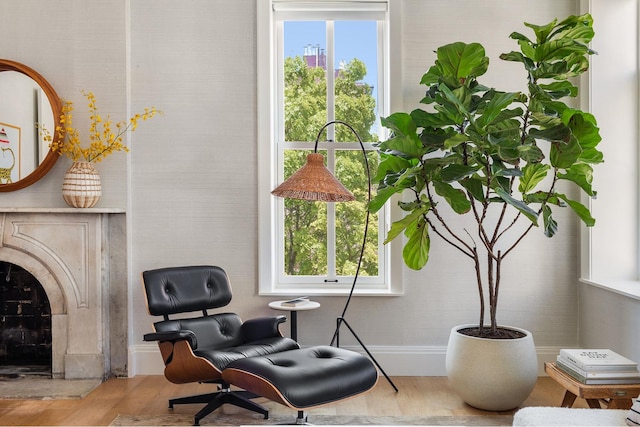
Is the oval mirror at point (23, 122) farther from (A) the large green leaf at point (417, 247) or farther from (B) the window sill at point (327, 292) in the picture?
(A) the large green leaf at point (417, 247)

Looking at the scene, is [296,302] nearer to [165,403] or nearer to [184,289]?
[184,289]

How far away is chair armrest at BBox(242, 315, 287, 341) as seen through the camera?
11.0 feet

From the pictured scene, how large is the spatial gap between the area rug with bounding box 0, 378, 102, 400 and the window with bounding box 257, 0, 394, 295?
145 cm

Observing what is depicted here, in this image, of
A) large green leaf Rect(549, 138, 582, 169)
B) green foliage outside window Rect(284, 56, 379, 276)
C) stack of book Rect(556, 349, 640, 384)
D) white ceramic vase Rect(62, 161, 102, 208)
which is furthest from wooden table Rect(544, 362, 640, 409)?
white ceramic vase Rect(62, 161, 102, 208)

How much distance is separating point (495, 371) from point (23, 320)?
323 centimetres

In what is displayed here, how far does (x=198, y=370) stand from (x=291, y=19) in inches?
103

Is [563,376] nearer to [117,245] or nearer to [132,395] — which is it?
[132,395]

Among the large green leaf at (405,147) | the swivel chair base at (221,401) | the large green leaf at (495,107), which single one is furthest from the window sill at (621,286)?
the swivel chair base at (221,401)

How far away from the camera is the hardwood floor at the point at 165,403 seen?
10.3 feet

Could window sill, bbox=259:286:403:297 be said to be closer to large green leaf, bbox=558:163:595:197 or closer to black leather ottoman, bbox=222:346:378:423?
black leather ottoman, bbox=222:346:378:423

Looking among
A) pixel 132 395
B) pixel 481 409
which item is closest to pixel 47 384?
pixel 132 395

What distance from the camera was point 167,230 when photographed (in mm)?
3988

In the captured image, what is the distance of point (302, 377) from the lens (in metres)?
2.59

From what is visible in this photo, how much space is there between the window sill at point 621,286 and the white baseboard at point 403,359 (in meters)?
0.57
